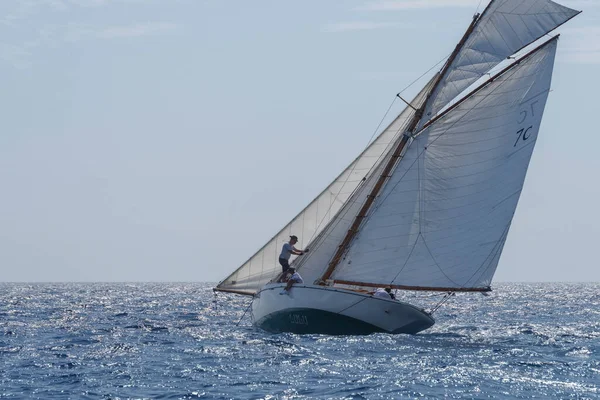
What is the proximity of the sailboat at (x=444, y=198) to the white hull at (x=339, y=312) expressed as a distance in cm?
4

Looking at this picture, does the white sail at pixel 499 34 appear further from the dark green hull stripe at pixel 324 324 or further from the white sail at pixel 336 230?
the dark green hull stripe at pixel 324 324

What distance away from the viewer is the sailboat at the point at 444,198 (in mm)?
30594

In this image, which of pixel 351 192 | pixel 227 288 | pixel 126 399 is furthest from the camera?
pixel 227 288

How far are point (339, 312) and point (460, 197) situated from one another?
5.24 m

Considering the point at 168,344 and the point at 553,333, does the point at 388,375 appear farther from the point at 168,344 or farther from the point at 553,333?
the point at 553,333

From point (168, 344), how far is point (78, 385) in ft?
30.6

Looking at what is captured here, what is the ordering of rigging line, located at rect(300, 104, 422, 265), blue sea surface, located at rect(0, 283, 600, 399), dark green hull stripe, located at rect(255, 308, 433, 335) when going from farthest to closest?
1. rigging line, located at rect(300, 104, 422, 265)
2. dark green hull stripe, located at rect(255, 308, 433, 335)
3. blue sea surface, located at rect(0, 283, 600, 399)

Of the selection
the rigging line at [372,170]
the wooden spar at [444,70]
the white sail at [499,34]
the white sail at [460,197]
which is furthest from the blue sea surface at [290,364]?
the white sail at [499,34]

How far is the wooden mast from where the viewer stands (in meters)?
31.5

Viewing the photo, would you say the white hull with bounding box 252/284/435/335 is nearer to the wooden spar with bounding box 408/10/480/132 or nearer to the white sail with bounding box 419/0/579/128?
the wooden spar with bounding box 408/10/480/132

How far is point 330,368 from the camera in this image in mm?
23500

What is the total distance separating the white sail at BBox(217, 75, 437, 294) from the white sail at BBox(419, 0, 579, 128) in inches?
49.6

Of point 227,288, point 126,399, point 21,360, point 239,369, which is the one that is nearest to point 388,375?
point 239,369

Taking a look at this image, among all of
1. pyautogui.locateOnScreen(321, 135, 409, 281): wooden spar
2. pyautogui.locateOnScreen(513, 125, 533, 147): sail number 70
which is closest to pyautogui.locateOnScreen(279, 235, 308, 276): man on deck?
pyautogui.locateOnScreen(321, 135, 409, 281): wooden spar
